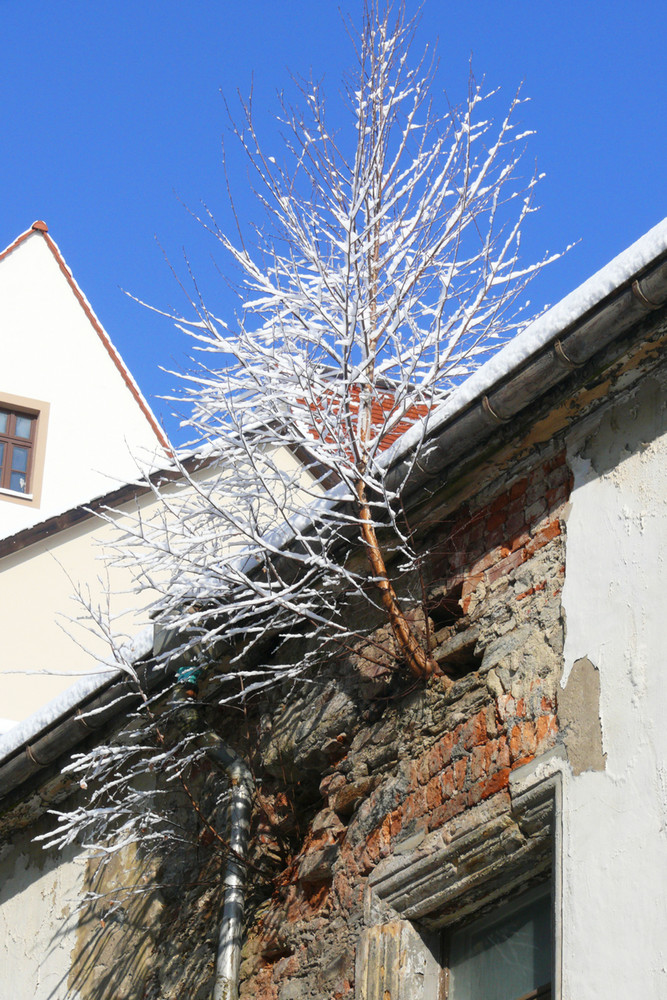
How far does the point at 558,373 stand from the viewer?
5188 mm

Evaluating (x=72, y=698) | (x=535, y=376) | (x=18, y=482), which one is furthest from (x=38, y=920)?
(x=18, y=482)

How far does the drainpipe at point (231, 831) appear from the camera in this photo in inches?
→ 226

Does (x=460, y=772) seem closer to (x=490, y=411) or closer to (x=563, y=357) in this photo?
(x=490, y=411)

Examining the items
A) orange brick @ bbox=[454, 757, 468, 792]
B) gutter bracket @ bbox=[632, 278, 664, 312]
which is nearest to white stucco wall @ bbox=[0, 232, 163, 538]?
orange brick @ bbox=[454, 757, 468, 792]

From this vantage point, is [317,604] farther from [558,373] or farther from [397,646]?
[558,373]

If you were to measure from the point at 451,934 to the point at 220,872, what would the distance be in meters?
1.34

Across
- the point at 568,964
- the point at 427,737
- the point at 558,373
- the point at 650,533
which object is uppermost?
the point at 558,373

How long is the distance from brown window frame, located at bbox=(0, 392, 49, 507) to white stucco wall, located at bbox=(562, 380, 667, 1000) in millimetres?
9030

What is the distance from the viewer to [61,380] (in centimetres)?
1427

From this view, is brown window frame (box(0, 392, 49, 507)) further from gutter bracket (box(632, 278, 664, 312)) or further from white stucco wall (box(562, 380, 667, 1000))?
gutter bracket (box(632, 278, 664, 312))

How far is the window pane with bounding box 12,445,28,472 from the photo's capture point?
44.9 ft

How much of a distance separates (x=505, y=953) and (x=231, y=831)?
1.61 meters

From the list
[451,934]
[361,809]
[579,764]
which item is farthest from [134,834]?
[579,764]

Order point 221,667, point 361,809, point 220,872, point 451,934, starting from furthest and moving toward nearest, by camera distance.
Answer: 1. point 221,667
2. point 220,872
3. point 361,809
4. point 451,934
